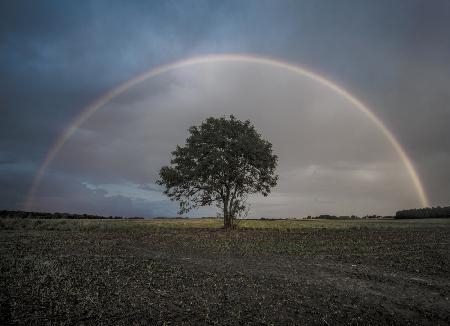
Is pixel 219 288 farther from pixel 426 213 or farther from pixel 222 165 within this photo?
pixel 426 213

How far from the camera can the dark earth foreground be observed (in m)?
11.1

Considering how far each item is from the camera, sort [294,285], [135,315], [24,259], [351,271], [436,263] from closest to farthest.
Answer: [135,315], [294,285], [351,271], [24,259], [436,263]

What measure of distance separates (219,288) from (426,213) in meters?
117

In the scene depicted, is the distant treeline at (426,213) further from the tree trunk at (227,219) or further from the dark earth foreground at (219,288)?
the dark earth foreground at (219,288)

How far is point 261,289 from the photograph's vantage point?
1388cm

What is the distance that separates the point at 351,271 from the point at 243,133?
37.7 m

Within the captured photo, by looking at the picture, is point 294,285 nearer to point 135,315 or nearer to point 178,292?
point 178,292

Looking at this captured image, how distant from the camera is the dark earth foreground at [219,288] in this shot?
11.1 meters

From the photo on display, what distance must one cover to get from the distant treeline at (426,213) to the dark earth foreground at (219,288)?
99309mm

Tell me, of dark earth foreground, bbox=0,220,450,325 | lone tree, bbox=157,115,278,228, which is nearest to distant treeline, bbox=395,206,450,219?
lone tree, bbox=157,115,278,228

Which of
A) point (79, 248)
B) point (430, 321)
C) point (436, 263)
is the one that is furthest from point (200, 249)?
point (430, 321)

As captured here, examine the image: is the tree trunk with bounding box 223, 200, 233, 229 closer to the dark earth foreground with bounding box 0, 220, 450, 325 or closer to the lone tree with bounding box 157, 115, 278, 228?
the lone tree with bounding box 157, 115, 278, 228

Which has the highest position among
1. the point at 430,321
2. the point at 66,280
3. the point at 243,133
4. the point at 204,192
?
the point at 243,133

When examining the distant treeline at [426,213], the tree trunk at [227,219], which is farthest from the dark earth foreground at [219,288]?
the distant treeline at [426,213]
